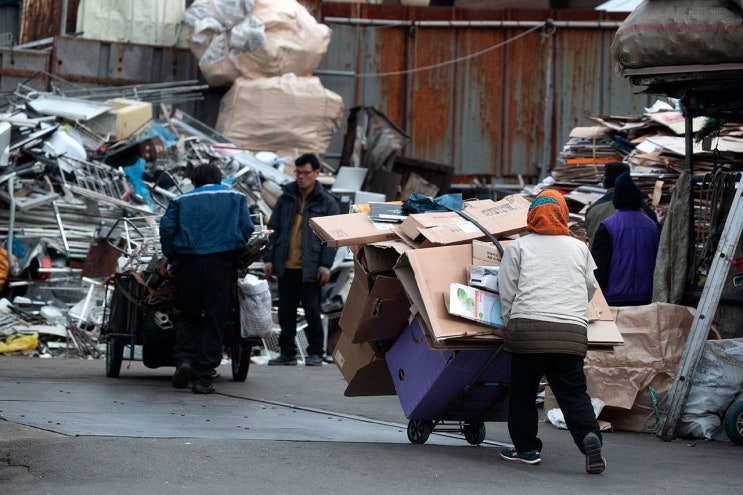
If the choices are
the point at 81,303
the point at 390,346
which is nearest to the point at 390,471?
the point at 390,346

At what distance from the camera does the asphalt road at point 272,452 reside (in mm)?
5887

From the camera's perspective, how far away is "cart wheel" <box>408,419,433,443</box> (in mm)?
7543

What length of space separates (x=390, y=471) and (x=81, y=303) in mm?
8467

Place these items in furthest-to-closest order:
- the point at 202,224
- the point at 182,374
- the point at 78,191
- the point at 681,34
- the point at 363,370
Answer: the point at 78,191 → the point at 182,374 → the point at 202,224 → the point at 681,34 → the point at 363,370

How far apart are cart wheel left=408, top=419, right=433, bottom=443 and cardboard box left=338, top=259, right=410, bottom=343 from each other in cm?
57

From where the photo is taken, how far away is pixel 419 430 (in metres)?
7.56

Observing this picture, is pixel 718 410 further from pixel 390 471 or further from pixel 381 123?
pixel 381 123

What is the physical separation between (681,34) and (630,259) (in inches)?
81.0

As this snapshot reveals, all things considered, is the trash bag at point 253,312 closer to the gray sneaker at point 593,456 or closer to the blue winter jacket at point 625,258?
the blue winter jacket at point 625,258

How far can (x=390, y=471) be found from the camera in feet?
21.0

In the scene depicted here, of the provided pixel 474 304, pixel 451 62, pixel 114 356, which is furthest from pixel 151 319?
pixel 451 62

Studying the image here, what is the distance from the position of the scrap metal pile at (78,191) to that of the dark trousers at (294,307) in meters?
0.83

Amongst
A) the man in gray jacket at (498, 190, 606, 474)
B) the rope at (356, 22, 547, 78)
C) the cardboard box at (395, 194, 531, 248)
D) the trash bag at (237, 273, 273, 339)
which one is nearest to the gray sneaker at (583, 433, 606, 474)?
the man in gray jacket at (498, 190, 606, 474)

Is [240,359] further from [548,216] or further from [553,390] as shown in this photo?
[548,216]
